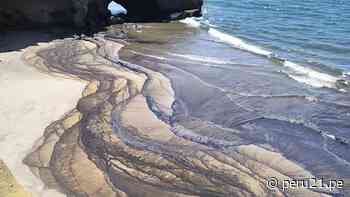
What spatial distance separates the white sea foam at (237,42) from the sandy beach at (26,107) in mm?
9133

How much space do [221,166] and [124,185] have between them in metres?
2.02

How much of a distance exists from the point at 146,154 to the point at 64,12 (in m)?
16.0

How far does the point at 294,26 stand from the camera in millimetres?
27297

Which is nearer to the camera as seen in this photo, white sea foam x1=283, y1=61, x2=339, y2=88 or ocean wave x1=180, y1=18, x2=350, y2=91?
white sea foam x1=283, y1=61, x2=339, y2=88

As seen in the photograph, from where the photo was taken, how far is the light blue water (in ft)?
68.1

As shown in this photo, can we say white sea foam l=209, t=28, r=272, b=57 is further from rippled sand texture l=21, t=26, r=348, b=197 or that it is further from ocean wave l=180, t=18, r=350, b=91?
rippled sand texture l=21, t=26, r=348, b=197

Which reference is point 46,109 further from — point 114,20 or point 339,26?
point 339,26

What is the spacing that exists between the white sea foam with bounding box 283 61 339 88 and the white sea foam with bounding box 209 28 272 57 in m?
2.46

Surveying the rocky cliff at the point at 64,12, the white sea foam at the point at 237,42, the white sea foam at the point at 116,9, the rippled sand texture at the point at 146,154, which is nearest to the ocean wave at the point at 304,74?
the white sea foam at the point at 237,42

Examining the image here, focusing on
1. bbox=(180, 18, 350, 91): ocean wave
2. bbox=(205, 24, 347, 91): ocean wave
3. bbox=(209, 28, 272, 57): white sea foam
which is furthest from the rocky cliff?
bbox=(205, 24, 347, 91): ocean wave

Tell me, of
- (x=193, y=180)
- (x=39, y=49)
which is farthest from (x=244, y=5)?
(x=193, y=180)

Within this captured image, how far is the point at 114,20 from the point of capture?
28969 mm

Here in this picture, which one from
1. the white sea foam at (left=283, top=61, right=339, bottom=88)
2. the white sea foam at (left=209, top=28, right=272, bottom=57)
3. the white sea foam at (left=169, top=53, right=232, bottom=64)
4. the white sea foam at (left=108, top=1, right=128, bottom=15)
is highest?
the white sea foam at (left=108, top=1, right=128, bottom=15)

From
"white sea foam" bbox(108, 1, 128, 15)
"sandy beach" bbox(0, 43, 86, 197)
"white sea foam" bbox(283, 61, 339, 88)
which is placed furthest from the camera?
"white sea foam" bbox(108, 1, 128, 15)
